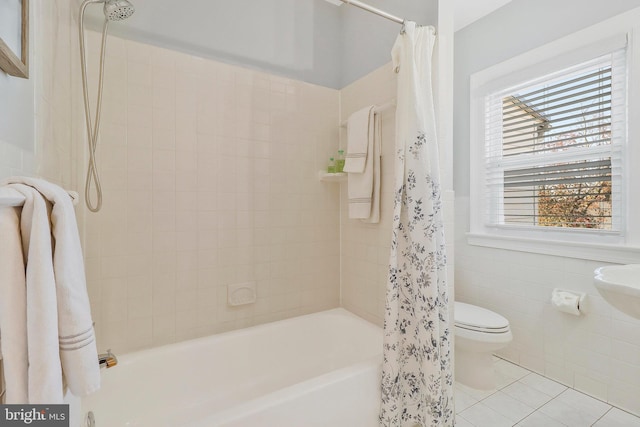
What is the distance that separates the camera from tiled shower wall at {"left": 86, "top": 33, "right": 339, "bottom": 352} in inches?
55.2

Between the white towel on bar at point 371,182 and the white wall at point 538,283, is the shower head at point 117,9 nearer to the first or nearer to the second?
the white towel on bar at point 371,182

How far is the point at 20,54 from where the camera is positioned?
716mm

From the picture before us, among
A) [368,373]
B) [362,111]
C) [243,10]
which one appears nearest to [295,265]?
[368,373]

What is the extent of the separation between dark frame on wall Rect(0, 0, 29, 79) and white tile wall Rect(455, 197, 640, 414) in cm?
257

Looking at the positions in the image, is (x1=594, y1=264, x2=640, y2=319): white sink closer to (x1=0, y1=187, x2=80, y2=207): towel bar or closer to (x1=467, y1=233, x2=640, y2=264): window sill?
(x1=467, y1=233, x2=640, y2=264): window sill

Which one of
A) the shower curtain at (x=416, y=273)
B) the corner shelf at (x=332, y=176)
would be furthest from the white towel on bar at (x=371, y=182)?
the shower curtain at (x=416, y=273)

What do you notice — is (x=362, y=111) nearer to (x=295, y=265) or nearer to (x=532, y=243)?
(x=295, y=265)

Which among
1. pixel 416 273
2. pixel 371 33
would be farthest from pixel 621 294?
pixel 371 33

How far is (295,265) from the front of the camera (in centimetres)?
188

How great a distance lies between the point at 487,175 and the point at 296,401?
212 cm

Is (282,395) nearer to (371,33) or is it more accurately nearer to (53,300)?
(53,300)

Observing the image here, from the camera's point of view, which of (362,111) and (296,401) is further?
(362,111)

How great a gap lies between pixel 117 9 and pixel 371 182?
1.37 metres

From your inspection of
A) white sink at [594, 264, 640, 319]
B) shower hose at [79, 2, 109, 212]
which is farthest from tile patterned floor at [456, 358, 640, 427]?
shower hose at [79, 2, 109, 212]
